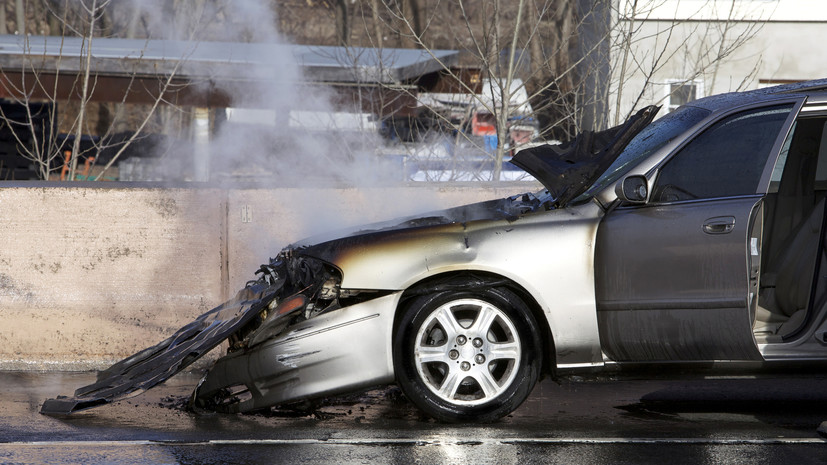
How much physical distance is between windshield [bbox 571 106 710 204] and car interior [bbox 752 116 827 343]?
1.87 ft

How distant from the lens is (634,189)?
4.96 meters

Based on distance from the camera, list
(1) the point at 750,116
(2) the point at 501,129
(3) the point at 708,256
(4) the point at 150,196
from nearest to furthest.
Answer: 1. (3) the point at 708,256
2. (1) the point at 750,116
3. (4) the point at 150,196
4. (2) the point at 501,129

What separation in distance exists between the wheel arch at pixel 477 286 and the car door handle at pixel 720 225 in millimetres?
942

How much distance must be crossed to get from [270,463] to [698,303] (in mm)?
2255

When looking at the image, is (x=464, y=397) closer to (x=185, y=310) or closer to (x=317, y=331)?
(x=317, y=331)

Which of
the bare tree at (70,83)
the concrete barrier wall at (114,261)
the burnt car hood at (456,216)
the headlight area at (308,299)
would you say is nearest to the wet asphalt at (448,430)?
the headlight area at (308,299)

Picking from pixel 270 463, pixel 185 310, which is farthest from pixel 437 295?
pixel 185 310

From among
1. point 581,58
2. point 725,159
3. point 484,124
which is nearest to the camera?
point 725,159

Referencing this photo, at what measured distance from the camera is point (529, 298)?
510cm

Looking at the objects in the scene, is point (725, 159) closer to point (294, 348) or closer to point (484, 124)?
point (294, 348)

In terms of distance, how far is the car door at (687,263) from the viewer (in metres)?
4.85

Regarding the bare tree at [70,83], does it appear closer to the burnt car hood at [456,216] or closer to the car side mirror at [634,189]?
the burnt car hood at [456,216]

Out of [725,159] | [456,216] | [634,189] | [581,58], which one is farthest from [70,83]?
[725,159]

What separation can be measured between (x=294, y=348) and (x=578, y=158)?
1.94 m
